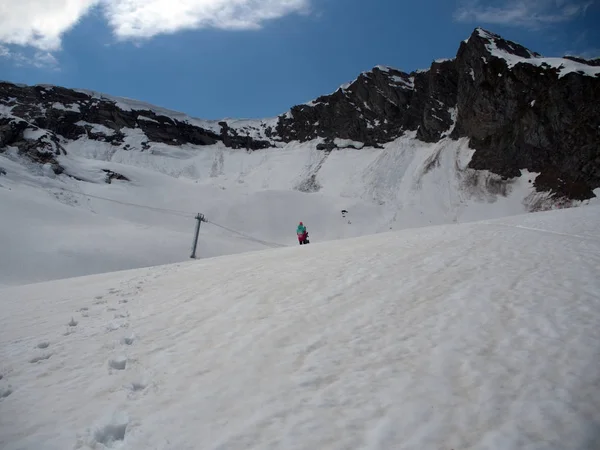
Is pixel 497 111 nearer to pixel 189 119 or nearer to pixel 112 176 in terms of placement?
pixel 112 176

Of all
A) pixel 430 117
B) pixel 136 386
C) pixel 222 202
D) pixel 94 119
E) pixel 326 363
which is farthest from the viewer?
pixel 94 119

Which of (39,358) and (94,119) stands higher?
(94,119)

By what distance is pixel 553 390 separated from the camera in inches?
141

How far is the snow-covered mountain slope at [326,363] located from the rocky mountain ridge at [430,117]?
44.0 metres

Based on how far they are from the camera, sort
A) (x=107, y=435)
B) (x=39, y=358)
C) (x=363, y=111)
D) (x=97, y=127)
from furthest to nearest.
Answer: (x=97, y=127)
(x=363, y=111)
(x=39, y=358)
(x=107, y=435)

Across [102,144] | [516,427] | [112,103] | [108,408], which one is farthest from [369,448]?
[112,103]

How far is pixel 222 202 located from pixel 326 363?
43.5 metres

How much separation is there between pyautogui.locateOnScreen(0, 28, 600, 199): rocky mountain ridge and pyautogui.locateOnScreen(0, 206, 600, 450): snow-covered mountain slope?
4400 centimetres

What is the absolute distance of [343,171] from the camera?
2726 inches

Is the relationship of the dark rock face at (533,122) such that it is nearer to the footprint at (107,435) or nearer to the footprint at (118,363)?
the footprint at (118,363)

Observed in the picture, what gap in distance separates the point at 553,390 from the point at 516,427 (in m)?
Result: 0.80

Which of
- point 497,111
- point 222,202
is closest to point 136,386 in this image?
point 222,202

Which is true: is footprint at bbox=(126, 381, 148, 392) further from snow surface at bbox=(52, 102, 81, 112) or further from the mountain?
snow surface at bbox=(52, 102, 81, 112)

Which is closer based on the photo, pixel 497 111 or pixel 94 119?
pixel 497 111
